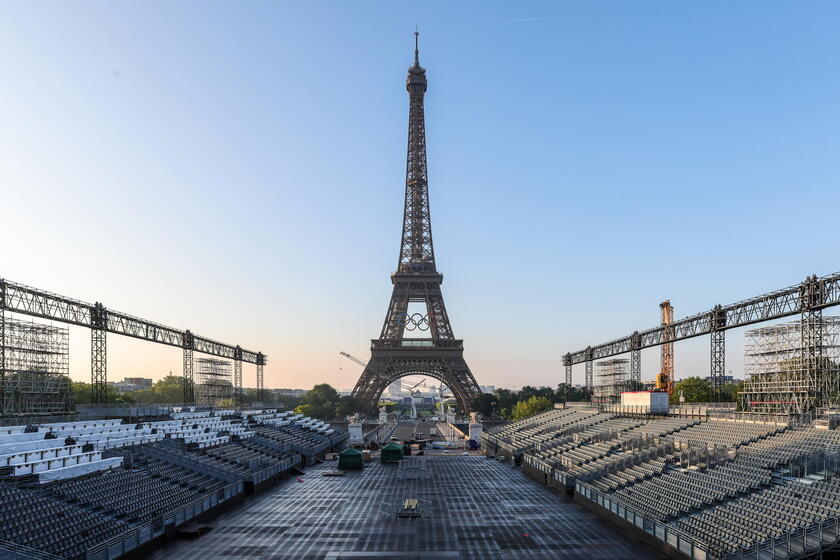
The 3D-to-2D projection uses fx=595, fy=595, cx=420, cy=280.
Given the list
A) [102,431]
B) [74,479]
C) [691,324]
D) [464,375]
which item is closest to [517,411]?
[464,375]

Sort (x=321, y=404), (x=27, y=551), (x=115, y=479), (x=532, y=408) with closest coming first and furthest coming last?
(x=27, y=551) < (x=115, y=479) < (x=532, y=408) < (x=321, y=404)

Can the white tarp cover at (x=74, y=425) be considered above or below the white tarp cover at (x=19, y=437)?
below

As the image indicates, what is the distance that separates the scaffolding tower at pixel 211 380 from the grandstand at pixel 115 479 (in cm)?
3627

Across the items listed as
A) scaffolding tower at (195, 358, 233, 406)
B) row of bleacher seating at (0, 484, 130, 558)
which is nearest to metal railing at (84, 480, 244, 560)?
row of bleacher seating at (0, 484, 130, 558)

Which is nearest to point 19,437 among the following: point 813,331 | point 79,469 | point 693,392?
point 79,469

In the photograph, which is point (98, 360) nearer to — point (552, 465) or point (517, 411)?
point (552, 465)

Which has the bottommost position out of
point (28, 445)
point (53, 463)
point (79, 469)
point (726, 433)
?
point (726, 433)

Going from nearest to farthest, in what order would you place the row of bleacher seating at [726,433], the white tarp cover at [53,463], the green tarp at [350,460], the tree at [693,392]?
the white tarp cover at [53,463] → the row of bleacher seating at [726,433] → the green tarp at [350,460] → the tree at [693,392]

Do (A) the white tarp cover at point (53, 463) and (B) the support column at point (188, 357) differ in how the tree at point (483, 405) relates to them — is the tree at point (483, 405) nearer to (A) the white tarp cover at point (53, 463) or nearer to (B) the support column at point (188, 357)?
(B) the support column at point (188, 357)

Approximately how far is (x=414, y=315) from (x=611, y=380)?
35742 mm

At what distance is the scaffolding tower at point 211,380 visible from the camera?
83875 mm

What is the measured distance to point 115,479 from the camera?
28.6m

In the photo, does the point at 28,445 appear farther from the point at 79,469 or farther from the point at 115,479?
the point at 115,479

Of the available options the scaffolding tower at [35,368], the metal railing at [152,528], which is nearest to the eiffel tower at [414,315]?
the scaffolding tower at [35,368]
